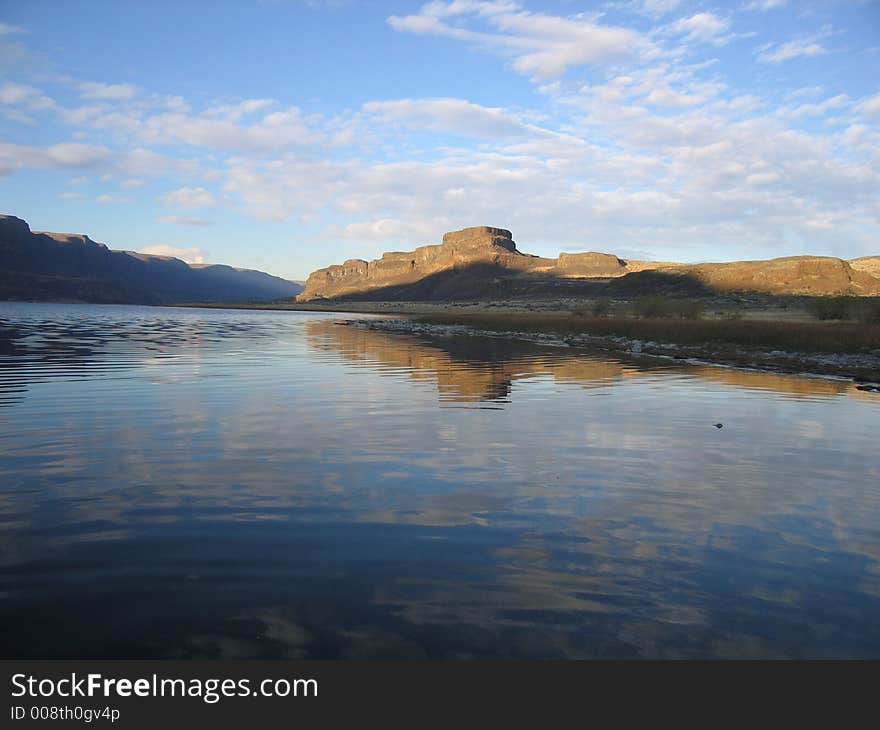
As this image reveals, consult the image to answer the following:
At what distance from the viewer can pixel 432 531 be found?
8.02 metres

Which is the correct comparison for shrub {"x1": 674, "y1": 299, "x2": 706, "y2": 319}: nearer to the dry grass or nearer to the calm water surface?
the dry grass

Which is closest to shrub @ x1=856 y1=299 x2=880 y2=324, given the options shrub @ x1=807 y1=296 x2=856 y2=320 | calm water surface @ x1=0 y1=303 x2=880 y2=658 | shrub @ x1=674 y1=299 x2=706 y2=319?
shrub @ x1=807 y1=296 x2=856 y2=320

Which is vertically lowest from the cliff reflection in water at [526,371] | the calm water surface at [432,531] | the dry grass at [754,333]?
the calm water surface at [432,531]

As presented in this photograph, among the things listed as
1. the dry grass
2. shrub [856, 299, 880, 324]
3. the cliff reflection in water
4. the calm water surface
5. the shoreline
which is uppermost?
shrub [856, 299, 880, 324]

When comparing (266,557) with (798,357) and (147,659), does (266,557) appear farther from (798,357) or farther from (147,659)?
(798,357)

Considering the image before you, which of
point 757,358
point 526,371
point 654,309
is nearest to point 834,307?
point 654,309

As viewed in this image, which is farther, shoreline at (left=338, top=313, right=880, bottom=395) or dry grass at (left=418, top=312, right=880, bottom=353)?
dry grass at (left=418, top=312, right=880, bottom=353)

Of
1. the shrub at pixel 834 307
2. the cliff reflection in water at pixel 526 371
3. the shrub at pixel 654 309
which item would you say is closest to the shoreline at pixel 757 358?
the cliff reflection in water at pixel 526 371

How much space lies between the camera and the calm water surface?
18.0ft

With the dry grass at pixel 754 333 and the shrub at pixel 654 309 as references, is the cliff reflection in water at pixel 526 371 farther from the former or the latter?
the shrub at pixel 654 309

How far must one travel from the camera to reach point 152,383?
22.0 m

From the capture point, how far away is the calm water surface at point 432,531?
550 centimetres

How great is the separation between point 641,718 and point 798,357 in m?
38.1

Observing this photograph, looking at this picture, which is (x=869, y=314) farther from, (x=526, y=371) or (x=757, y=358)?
(x=526, y=371)
